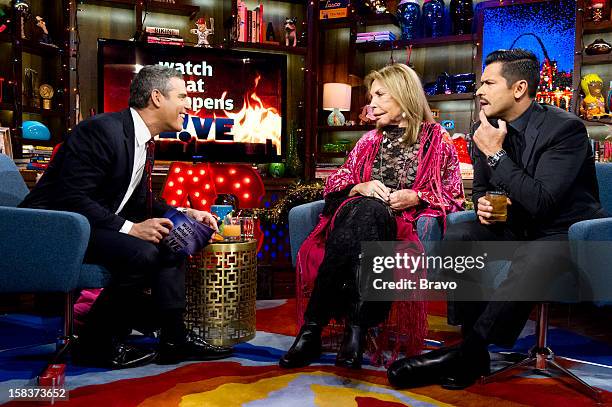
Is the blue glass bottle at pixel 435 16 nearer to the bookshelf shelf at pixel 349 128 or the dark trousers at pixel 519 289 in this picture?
the bookshelf shelf at pixel 349 128

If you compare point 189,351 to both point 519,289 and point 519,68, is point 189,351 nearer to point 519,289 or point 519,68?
point 519,289

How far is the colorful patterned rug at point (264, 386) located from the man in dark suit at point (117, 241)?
11cm

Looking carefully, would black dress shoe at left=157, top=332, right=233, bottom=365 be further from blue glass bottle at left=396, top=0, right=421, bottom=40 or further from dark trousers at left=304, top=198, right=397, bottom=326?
blue glass bottle at left=396, top=0, right=421, bottom=40

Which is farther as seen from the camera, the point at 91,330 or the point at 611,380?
the point at 91,330

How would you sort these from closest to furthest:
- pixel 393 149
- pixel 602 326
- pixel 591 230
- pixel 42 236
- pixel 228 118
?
1. pixel 591 230
2. pixel 42 236
3. pixel 393 149
4. pixel 602 326
5. pixel 228 118

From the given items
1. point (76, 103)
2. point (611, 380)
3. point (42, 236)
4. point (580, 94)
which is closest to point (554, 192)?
point (611, 380)

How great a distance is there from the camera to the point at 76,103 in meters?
4.34

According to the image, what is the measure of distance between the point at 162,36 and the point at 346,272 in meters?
3.11

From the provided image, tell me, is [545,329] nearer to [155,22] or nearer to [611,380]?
[611,380]

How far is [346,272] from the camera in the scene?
2203 mm

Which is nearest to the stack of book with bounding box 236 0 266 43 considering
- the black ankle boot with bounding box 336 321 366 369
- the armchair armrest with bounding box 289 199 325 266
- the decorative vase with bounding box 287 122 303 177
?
the decorative vase with bounding box 287 122 303 177

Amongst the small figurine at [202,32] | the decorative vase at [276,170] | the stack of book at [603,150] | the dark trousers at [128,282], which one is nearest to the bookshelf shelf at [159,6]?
the small figurine at [202,32]

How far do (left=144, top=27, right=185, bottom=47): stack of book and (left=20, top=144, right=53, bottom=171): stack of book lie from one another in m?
1.15

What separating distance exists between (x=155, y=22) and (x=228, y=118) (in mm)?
1030
